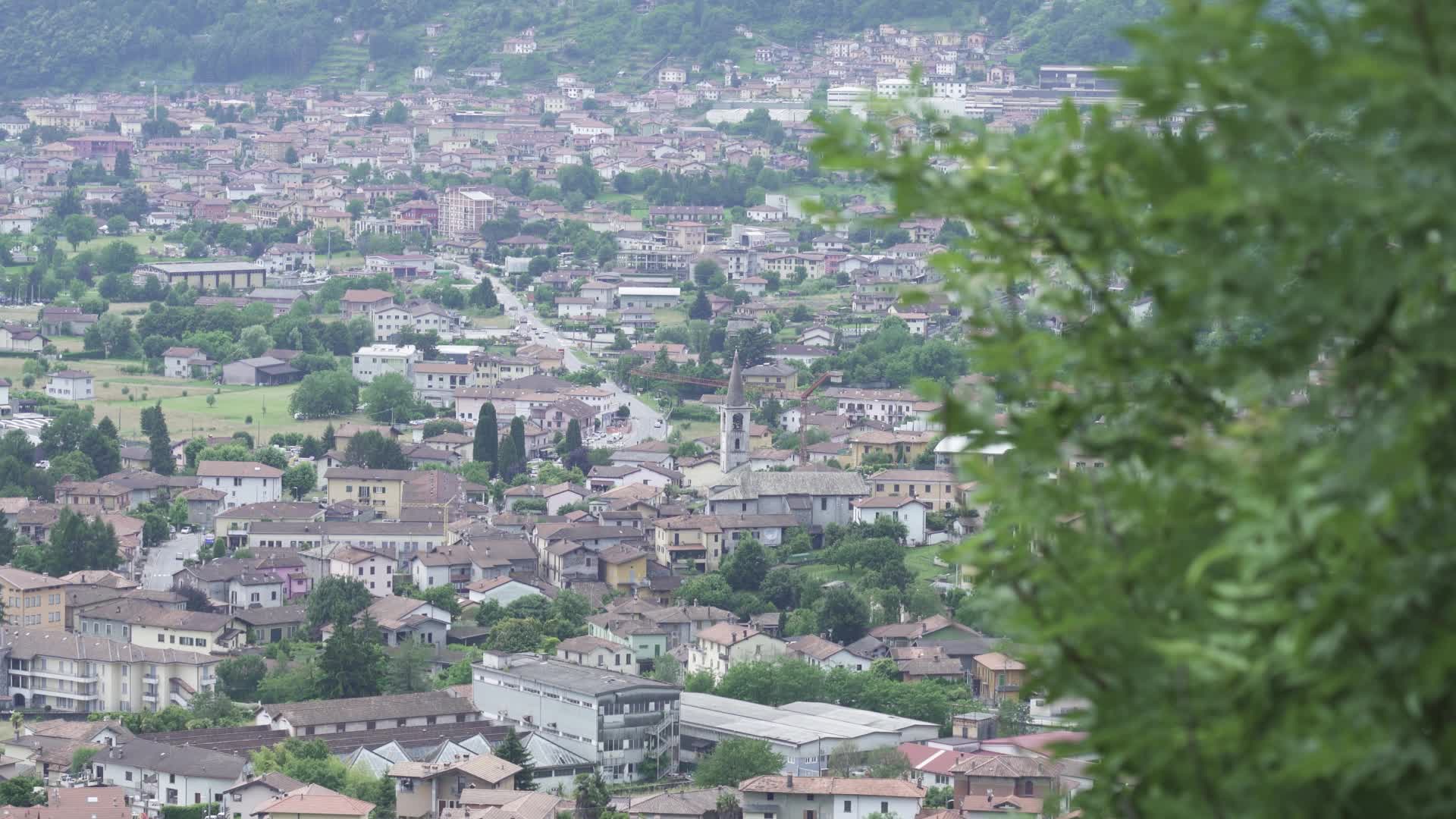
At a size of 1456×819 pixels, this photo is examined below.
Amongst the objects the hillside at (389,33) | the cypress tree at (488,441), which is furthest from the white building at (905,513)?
the hillside at (389,33)

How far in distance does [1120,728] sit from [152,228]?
115 feet

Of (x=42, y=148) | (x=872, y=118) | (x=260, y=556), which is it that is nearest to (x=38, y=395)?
(x=260, y=556)

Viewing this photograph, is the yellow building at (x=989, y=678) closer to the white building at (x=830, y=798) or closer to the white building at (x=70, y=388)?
the white building at (x=830, y=798)

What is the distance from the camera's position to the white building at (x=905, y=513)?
18.1 meters

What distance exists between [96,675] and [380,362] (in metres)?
11.4

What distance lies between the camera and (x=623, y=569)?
55.2 ft

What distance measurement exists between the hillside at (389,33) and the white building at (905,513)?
2934 cm

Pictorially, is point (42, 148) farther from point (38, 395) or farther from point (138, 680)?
point (138, 680)

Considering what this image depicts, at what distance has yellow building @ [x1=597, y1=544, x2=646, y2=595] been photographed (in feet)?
55.0

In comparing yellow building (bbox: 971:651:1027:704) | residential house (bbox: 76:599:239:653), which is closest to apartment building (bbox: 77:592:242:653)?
residential house (bbox: 76:599:239:653)

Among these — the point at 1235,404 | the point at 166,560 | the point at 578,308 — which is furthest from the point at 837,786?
the point at 578,308

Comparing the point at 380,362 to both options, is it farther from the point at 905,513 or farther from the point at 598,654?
the point at 598,654

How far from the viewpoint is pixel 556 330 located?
28.2 m

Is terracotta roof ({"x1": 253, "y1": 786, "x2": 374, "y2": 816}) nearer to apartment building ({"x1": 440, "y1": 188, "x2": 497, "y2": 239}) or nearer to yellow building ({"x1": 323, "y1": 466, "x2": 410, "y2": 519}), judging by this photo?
yellow building ({"x1": 323, "y1": 466, "x2": 410, "y2": 519})
